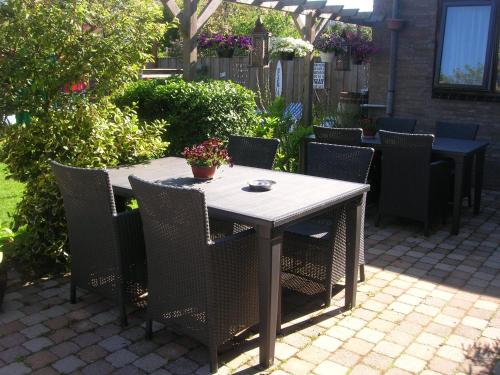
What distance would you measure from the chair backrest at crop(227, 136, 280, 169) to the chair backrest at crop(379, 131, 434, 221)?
4.23ft

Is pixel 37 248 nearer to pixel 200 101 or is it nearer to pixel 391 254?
pixel 200 101

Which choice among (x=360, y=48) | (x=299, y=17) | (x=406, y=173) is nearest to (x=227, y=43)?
(x=299, y=17)

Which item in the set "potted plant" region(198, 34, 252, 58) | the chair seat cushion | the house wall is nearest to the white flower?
"potted plant" region(198, 34, 252, 58)

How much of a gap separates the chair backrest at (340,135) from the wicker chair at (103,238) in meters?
2.77

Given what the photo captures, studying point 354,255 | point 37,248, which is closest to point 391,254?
point 354,255

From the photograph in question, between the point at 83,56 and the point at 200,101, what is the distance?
1974 millimetres

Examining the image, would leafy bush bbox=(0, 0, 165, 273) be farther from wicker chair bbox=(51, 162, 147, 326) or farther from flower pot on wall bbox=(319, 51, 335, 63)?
flower pot on wall bbox=(319, 51, 335, 63)

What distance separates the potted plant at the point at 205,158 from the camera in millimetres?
3480

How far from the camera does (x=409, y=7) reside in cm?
756

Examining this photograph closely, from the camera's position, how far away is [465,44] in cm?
718

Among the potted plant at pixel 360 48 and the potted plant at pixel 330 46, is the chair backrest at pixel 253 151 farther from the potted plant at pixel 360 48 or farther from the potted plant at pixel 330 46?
the potted plant at pixel 330 46

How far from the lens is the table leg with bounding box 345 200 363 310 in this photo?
3395 millimetres

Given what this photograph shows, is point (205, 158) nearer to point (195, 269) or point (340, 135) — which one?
point (195, 269)

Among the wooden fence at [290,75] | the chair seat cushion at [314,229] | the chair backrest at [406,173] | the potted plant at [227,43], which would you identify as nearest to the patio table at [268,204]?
the chair seat cushion at [314,229]
